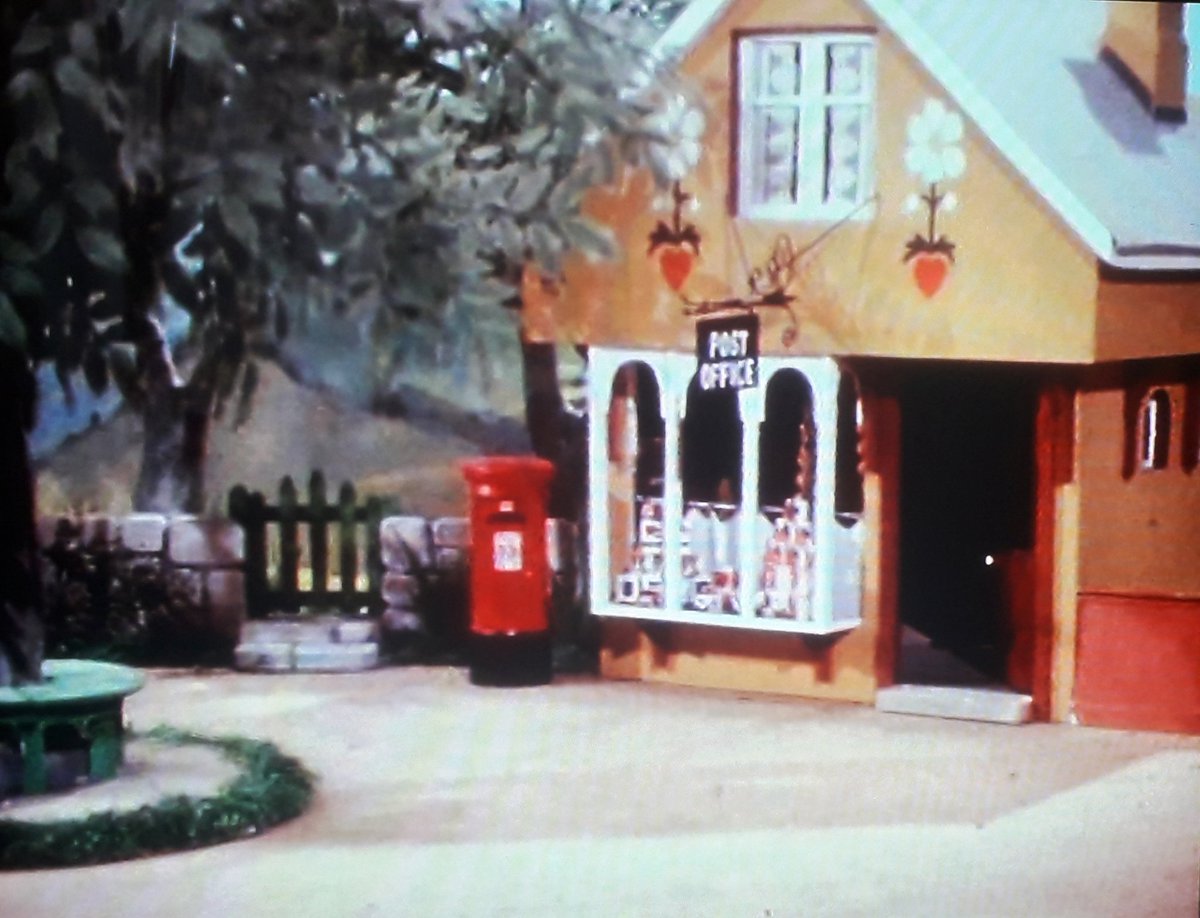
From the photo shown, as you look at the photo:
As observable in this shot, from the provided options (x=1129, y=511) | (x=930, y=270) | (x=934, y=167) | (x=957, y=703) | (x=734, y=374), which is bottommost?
(x=957, y=703)

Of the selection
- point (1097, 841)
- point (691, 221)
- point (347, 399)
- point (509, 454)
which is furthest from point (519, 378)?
point (1097, 841)

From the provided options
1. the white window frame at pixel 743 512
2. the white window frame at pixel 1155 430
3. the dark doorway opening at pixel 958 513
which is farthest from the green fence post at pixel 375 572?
the white window frame at pixel 1155 430

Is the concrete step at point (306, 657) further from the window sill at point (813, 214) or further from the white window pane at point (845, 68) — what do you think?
the white window pane at point (845, 68)

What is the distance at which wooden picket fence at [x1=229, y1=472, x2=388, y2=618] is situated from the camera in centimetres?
530

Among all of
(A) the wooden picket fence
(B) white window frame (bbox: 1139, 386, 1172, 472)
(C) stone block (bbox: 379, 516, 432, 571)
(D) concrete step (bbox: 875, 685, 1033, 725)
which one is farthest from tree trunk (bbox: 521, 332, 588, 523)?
(B) white window frame (bbox: 1139, 386, 1172, 472)

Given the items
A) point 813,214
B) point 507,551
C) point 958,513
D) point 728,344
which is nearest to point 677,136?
point 813,214

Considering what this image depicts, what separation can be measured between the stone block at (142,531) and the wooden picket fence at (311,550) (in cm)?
28

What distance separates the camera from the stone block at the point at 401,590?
5.93 meters

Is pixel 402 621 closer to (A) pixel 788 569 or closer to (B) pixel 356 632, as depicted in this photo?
(B) pixel 356 632

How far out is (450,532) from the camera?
602 centimetres

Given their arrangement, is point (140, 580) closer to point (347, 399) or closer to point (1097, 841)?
point (347, 399)

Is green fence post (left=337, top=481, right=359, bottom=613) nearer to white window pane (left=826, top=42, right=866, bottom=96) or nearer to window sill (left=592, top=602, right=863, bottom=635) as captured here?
window sill (left=592, top=602, right=863, bottom=635)

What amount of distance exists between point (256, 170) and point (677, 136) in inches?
55.5

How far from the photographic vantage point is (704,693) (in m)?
5.72
